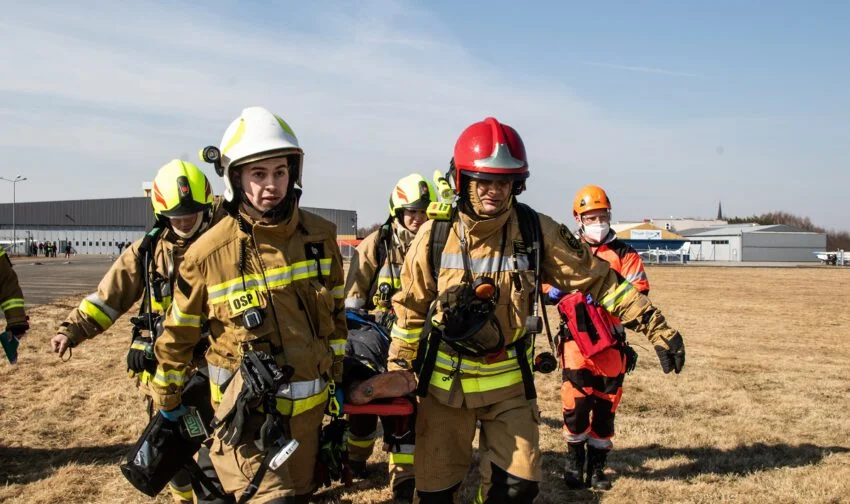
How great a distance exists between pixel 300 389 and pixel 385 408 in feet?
2.05

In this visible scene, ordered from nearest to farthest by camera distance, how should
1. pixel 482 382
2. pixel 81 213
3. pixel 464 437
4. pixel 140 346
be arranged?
pixel 482 382
pixel 464 437
pixel 140 346
pixel 81 213

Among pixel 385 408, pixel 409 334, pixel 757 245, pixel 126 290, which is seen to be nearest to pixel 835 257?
pixel 757 245

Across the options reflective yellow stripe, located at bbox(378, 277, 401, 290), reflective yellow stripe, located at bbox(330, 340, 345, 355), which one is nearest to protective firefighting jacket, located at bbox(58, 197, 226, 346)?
reflective yellow stripe, located at bbox(330, 340, 345, 355)

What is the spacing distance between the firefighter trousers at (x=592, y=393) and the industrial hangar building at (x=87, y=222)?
76617mm

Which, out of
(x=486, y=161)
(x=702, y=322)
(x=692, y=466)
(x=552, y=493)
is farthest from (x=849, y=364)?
(x=486, y=161)

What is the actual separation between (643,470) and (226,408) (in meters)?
4.18

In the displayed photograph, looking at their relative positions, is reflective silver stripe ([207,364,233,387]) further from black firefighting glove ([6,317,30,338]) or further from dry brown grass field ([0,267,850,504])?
black firefighting glove ([6,317,30,338])

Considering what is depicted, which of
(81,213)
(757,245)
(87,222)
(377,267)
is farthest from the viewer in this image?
(81,213)

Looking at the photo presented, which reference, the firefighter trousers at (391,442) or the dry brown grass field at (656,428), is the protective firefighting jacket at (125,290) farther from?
the firefighter trousers at (391,442)

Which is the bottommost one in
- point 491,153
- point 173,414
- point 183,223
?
point 173,414

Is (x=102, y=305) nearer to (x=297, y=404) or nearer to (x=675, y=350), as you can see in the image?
(x=297, y=404)

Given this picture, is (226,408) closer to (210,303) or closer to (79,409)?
(210,303)

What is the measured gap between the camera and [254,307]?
3.20m

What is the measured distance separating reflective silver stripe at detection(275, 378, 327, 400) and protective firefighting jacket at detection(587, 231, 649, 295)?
3.21 m
